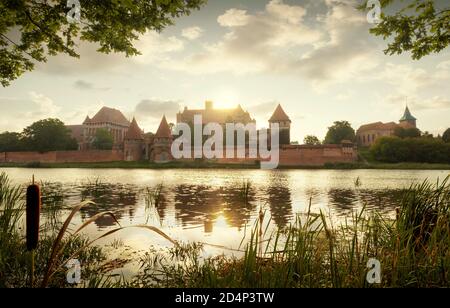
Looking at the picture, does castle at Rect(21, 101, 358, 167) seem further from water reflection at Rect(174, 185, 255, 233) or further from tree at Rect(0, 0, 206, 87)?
tree at Rect(0, 0, 206, 87)

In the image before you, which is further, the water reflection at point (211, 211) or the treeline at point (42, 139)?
the treeline at point (42, 139)

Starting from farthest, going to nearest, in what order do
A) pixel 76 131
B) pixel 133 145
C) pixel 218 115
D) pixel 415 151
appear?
pixel 76 131
pixel 218 115
pixel 133 145
pixel 415 151

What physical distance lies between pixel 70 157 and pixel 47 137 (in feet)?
25.8

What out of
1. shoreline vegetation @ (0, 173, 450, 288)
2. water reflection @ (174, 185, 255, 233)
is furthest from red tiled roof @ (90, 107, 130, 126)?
shoreline vegetation @ (0, 173, 450, 288)

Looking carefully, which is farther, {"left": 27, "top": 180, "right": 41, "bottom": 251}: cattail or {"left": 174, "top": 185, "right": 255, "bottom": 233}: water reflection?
{"left": 174, "top": 185, "right": 255, "bottom": 233}: water reflection

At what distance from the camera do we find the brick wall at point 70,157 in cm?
5288

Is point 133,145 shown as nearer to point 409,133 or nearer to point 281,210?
point 281,210

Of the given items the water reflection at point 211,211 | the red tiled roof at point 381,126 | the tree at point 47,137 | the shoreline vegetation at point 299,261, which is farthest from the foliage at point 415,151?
the tree at point 47,137

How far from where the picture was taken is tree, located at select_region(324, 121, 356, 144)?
62719 mm

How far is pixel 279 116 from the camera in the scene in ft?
182

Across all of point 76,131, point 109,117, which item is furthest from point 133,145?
point 76,131

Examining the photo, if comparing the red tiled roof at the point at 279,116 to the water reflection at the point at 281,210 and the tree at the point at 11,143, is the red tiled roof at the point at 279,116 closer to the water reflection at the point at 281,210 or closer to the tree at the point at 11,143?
the water reflection at the point at 281,210

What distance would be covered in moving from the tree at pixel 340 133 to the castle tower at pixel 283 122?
47.9 feet

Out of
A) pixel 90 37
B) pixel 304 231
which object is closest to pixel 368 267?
pixel 304 231
